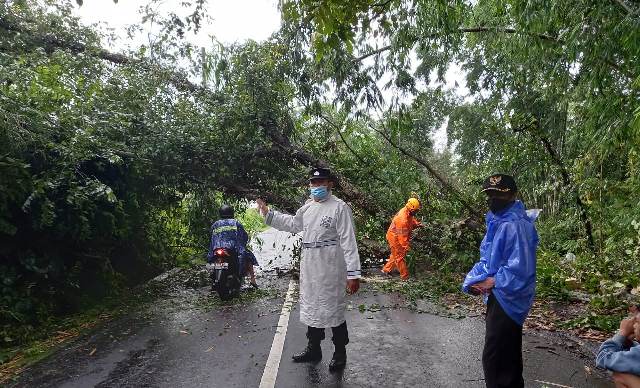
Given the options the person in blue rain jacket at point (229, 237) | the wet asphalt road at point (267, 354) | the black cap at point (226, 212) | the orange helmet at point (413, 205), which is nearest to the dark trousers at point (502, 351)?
the wet asphalt road at point (267, 354)

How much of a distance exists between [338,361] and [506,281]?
207 centimetres

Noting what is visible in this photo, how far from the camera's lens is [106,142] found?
314 inches

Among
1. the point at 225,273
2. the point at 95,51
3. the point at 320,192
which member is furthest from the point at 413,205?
the point at 95,51

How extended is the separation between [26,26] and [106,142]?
434cm

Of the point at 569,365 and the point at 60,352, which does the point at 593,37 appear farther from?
the point at 60,352

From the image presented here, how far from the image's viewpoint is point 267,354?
5359 mm

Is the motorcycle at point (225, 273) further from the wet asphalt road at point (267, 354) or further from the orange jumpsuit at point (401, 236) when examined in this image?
the orange jumpsuit at point (401, 236)

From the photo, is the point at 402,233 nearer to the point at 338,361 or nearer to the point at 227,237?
the point at 227,237

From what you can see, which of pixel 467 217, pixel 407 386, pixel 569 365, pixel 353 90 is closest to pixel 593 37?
pixel 569 365

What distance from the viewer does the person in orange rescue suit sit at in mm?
10141

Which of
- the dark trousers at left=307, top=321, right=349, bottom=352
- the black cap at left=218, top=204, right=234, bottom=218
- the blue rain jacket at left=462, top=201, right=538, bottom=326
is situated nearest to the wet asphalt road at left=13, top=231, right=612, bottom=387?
the dark trousers at left=307, top=321, right=349, bottom=352

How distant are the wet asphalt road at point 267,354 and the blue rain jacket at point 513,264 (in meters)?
1.25

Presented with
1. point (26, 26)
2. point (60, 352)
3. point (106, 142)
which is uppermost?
point (26, 26)

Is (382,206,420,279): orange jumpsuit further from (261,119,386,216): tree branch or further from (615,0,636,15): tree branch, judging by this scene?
(615,0,636,15): tree branch
